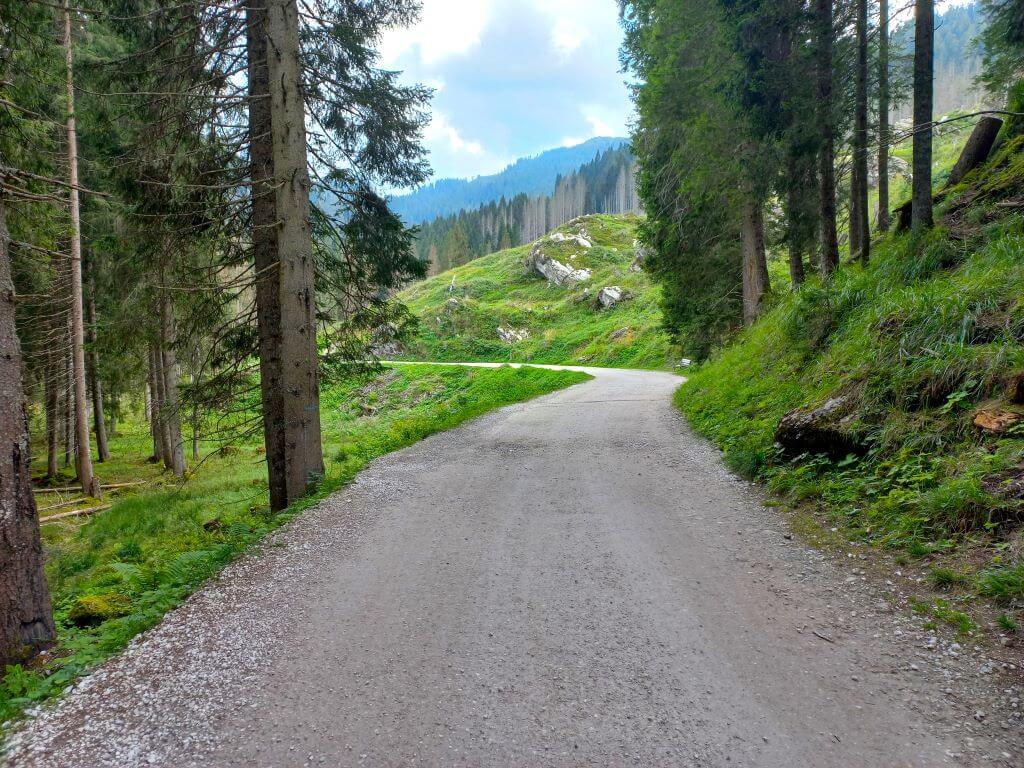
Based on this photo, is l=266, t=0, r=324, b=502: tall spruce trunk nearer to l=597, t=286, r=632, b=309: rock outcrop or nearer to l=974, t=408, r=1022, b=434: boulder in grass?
l=974, t=408, r=1022, b=434: boulder in grass

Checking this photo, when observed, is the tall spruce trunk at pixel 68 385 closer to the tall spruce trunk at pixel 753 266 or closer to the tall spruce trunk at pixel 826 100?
the tall spruce trunk at pixel 826 100

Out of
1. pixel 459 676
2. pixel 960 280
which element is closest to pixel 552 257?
pixel 960 280

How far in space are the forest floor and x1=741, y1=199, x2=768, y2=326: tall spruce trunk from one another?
24.0 feet

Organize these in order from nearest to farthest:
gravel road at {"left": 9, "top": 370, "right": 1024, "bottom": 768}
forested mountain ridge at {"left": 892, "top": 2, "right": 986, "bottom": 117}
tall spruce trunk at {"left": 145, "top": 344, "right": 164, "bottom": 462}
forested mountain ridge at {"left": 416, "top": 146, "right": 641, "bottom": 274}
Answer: gravel road at {"left": 9, "top": 370, "right": 1024, "bottom": 768} < tall spruce trunk at {"left": 145, "top": 344, "right": 164, "bottom": 462} < forested mountain ridge at {"left": 892, "top": 2, "right": 986, "bottom": 117} < forested mountain ridge at {"left": 416, "top": 146, "right": 641, "bottom": 274}

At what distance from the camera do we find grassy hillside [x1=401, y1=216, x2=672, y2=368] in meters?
35.2

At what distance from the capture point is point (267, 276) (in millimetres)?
7211

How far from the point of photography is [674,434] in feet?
31.3

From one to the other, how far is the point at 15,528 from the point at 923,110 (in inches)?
507

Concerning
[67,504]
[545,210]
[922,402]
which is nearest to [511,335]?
[67,504]

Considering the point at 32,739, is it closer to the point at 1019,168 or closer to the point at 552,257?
the point at 1019,168

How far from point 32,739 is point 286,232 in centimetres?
570

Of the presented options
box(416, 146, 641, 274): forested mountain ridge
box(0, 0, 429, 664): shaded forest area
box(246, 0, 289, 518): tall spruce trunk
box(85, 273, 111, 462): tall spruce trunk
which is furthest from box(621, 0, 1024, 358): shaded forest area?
box(416, 146, 641, 274): forested mountain ridge

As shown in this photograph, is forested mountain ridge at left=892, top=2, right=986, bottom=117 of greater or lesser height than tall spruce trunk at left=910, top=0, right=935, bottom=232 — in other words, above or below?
above

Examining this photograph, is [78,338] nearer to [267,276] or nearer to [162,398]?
[162,398]
